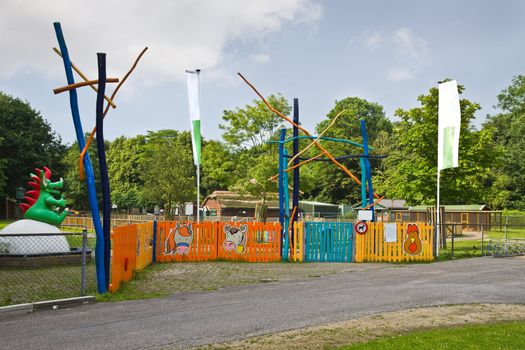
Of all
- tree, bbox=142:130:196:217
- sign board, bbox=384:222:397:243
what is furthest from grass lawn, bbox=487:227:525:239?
tree, bbox=142:130:196:217

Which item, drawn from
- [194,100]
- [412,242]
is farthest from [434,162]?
[194,100]

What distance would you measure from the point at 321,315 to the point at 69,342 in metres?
4.03

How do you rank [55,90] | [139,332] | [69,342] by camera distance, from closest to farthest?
[69,342] < [139,332] < [55,90]

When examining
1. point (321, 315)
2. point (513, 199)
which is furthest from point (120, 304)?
point (513, 199)

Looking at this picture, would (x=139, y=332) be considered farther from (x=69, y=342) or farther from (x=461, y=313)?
(x=461, y=313)

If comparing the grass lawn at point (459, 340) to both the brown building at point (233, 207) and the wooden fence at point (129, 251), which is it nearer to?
the wooden fence at point (129, 251)

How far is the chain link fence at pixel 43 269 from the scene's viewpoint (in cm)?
1042

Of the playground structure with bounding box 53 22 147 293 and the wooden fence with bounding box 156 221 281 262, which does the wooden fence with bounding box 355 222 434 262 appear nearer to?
the wooden fence with bounding box 156 221 281 262

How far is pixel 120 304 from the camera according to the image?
9.64m

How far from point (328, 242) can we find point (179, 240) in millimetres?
5136

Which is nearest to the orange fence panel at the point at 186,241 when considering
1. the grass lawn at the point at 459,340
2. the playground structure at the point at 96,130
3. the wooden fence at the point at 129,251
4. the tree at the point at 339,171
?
the wooden fence at the point at 129,251

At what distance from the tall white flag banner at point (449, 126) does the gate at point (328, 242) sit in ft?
15.0

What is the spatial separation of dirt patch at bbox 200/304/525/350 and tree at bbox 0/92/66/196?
1919 inches

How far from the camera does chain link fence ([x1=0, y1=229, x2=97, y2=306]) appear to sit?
1042cm
